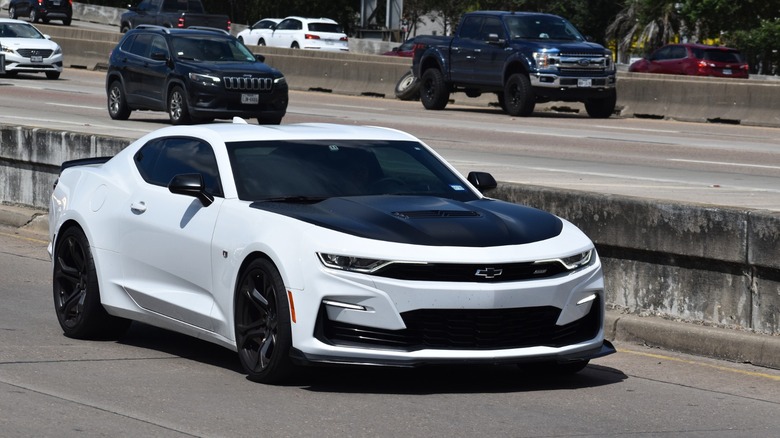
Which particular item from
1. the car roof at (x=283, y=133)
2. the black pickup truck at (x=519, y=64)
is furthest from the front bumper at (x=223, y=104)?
the car roof at (x=283, y=133)

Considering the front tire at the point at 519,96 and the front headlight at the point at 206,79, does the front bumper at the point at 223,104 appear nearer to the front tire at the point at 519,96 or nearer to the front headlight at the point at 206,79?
the front headlight at the point at 206,79

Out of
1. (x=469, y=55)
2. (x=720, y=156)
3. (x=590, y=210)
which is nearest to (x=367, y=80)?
(x=469, y=55)

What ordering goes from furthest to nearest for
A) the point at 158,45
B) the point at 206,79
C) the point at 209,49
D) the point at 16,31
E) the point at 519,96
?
the point at 16,31, the point at 519,96, the point at 158,45, the point at 209,49, the point at 206,79

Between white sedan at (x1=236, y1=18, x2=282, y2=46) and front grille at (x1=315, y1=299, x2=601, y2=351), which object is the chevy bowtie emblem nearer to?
front grille at (x1=315, y1=299, x2=601, y2=351)

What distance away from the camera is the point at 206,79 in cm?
2523

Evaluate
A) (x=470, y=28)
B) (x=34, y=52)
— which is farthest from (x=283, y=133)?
(x=34, y=52)

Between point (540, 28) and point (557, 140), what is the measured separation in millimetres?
7135

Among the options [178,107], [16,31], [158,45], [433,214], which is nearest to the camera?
[433,214]

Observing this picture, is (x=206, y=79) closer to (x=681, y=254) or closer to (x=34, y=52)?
(x=681, y=254)

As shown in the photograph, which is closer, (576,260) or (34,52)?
(576,260)

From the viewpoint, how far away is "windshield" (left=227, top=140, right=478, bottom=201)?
831cm

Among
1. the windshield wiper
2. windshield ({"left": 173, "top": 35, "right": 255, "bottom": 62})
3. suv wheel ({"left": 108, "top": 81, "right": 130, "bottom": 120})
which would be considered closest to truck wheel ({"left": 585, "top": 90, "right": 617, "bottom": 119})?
windshield ({"left": 173, "top": 35, "right": 255, "bottom": 62})

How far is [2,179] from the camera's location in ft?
54.1

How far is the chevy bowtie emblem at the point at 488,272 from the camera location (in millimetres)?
7387
